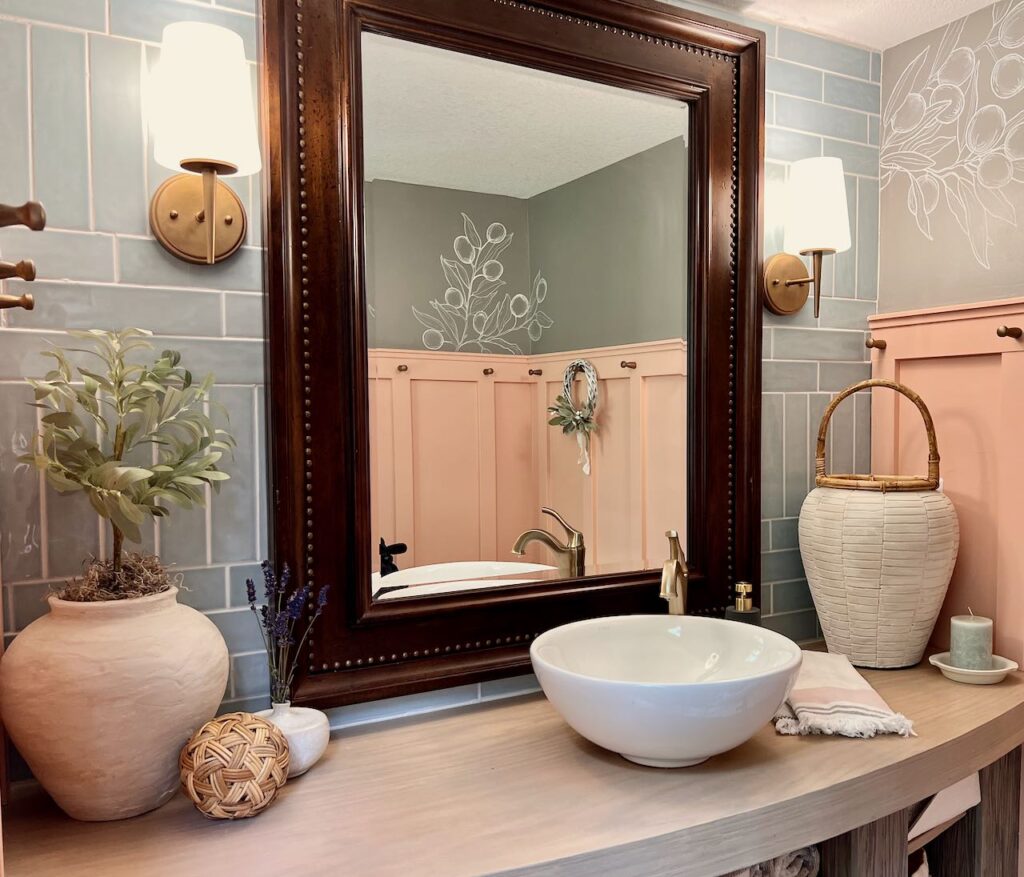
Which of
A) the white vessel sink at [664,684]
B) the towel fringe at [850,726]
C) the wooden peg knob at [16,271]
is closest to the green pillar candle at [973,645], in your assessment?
Answer: the towel fringe at [850,726]

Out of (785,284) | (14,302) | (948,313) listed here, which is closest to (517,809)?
(14,302)

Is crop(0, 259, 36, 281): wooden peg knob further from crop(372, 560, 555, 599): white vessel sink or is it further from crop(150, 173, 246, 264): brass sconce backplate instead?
crop(372, 560, 555, 599): white vessel sink

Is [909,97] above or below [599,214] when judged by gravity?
above

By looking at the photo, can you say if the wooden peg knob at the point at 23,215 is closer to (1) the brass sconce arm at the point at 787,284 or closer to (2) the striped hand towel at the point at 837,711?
(2) the striped hand towel at the point at 837,711

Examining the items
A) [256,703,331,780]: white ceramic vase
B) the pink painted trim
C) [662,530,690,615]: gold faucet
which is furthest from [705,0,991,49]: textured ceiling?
[256,703,331,780]: white ceramic vase

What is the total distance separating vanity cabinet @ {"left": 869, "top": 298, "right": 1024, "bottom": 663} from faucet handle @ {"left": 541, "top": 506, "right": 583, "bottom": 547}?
0.80 metres

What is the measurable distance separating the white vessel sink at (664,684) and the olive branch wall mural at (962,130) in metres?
1.00

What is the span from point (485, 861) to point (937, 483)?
3.66ft

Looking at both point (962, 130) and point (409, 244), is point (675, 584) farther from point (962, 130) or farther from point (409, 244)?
point (962, 130)

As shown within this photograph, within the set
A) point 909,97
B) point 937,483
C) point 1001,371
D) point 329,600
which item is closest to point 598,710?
point 329,600

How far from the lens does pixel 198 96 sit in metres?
1.05

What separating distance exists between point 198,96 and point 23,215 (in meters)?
0.35

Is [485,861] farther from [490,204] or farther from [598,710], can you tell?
[490,204]

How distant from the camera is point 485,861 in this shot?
911 mm
